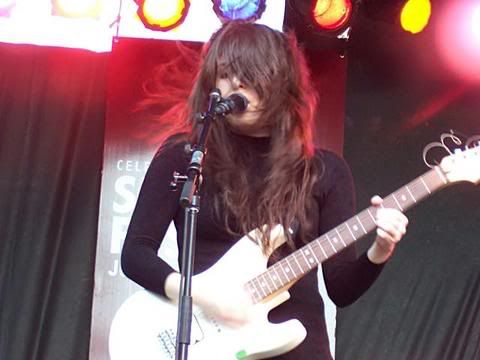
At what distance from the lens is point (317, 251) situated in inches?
73.2

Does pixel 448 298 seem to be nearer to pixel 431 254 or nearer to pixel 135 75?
pixel 431 254

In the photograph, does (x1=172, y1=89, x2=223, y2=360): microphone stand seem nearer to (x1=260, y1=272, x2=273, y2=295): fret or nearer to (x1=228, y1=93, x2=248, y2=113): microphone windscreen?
(x1=228, y1=93, x2=248, y2=113): microphone windscreen

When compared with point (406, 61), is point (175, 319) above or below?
below

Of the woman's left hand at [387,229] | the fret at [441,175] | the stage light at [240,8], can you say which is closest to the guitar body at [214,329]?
the woman's left hand at [387,229]

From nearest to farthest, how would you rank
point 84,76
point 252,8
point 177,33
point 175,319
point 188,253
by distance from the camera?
1. point 188,253
2. point 175,319
3. point 252,8
4. point 177,33
5. point 84,76

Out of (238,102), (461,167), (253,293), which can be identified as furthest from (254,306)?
(461,167)

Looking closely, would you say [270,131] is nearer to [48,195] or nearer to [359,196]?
[359,196]

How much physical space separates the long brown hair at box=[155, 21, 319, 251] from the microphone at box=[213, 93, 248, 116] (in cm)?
9

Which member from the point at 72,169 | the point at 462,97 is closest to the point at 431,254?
the point at 462,97

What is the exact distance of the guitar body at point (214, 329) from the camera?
5.85 feet

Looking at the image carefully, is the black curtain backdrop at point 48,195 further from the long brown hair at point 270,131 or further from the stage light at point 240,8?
the long brown hair at point 270,131

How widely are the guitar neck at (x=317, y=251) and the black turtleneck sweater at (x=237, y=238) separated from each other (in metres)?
0.04

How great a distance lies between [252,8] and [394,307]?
1211 millimetres

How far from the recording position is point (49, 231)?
3.34 metres
